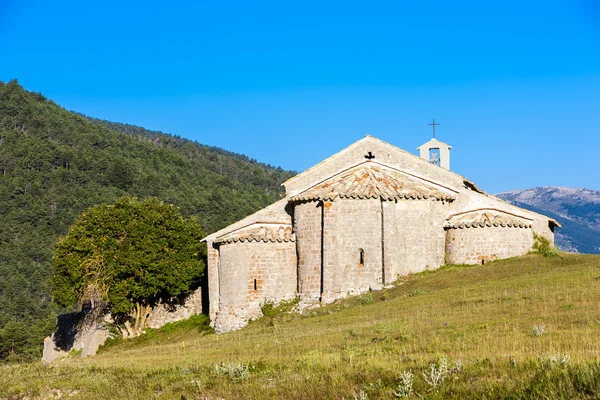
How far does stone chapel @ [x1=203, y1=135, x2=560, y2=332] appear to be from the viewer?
32906mm

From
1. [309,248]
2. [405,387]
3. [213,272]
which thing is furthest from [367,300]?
[405,387]

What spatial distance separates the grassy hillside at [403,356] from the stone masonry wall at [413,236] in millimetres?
4907

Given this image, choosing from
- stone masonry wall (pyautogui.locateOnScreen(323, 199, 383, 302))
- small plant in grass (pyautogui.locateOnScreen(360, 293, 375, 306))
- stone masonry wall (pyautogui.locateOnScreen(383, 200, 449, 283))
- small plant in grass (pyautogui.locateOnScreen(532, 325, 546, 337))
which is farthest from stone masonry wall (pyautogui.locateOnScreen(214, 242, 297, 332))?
small plant in grass (pyautogui.locateOnScreen(532, 325, 546, 337))

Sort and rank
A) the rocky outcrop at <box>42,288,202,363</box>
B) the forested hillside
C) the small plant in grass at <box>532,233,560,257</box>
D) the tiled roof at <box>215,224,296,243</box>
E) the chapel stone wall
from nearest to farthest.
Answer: the small plant in grass at <box>532,233,560,257</box>, the tiled roof at <box>215,224,296,243</box>, the chapel stone wall, the rocky outcrop at <box>42,288,202,363</box>, the forested hillside

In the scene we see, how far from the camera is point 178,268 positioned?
36.8 m

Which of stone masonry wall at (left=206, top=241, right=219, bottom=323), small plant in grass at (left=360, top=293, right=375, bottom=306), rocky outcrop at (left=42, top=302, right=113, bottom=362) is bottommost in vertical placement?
rocky outcrop at (left=42, top=302, right=113, bottom=362)

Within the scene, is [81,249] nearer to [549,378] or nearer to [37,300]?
[549,378]

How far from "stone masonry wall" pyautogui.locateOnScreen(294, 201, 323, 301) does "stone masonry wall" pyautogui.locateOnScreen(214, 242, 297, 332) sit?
1.81 feet

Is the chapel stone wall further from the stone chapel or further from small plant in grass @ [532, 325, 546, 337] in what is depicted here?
small plant in grass @ [532, 325, 546, 337]

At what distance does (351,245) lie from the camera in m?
32.9

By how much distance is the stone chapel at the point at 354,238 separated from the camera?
108 ft

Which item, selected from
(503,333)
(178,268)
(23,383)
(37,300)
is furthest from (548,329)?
(37,300)

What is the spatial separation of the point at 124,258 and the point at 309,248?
8902mm

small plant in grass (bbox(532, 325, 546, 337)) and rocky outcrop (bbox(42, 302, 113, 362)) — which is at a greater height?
small plant in grass (bbox(532, 325, 546, 337))
